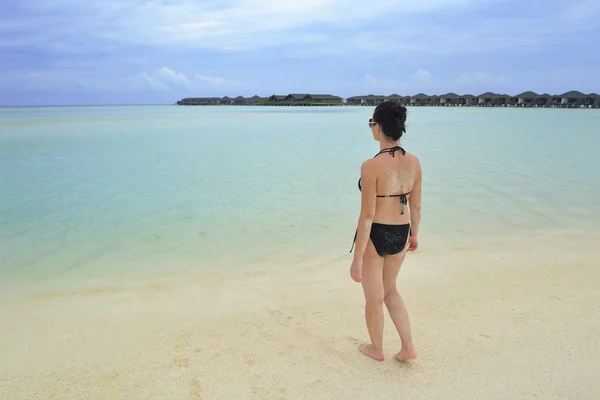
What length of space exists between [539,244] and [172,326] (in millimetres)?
5431

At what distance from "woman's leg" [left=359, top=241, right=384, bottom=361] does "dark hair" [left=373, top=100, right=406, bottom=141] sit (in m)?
0.79

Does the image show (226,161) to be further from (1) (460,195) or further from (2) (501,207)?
(2) (501,207)

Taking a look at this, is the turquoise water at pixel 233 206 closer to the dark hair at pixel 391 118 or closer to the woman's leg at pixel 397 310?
the woman's leg at pixel 397 310

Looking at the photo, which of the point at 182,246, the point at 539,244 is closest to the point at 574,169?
the point at 539,244

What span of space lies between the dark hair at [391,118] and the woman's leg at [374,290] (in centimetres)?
→ 79

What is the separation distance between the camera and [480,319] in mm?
4012

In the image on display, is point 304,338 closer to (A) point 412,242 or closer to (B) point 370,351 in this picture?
(B) point 370,351

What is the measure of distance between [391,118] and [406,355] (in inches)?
69.7

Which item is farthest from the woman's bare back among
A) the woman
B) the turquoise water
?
the turquoise water

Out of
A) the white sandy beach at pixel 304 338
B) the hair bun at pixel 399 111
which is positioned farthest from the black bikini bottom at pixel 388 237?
the white sandy beach at pixel 304 338

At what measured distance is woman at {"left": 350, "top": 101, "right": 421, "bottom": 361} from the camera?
9.53ft

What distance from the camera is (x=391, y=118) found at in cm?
290

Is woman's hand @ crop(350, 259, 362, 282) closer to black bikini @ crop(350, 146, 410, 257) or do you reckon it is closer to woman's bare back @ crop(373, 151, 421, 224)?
black bikini @ crop(350, 146, 410, 257)

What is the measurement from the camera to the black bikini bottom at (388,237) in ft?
9.90
